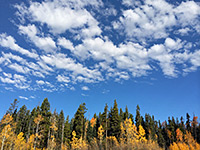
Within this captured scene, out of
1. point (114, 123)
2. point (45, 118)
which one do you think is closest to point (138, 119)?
point (114, 123)

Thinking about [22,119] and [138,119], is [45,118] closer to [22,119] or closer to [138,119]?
[22,119]

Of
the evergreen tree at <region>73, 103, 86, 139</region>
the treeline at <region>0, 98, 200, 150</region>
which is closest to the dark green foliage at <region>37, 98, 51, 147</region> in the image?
the treeline at <region>0, 98, 200, 150</region>

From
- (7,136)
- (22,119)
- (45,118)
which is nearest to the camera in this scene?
(7,136)

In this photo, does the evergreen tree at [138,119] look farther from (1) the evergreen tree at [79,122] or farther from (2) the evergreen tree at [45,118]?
(2) the evergreen tree at [45,118]

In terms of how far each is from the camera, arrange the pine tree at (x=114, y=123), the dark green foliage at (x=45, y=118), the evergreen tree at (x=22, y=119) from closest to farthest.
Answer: the dark green foliage at (x=45, y=118) < the pine tree at (x=114, y=123) < the evergreen tree at (x=22, y=119)

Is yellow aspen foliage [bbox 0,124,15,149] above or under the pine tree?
under

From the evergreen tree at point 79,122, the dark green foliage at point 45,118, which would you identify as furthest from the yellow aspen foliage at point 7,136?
the evergreen tree at point 79,122

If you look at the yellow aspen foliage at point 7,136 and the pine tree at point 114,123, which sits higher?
the pine tree at point 114,123

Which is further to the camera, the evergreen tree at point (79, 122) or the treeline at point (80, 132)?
the evergreen tree at point (79, 122)

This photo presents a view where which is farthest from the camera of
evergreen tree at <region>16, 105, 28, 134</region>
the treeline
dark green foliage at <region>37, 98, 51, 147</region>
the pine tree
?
evergreen tree at <region>16, 105, 28, 134</region>

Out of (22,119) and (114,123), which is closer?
(114,123)

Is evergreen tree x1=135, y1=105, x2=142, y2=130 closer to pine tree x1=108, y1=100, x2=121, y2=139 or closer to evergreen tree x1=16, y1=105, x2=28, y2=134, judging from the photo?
pine tree x1=108, y1=100, x2=121, y2=139

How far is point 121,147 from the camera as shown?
1200 cm

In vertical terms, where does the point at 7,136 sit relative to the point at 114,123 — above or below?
below
